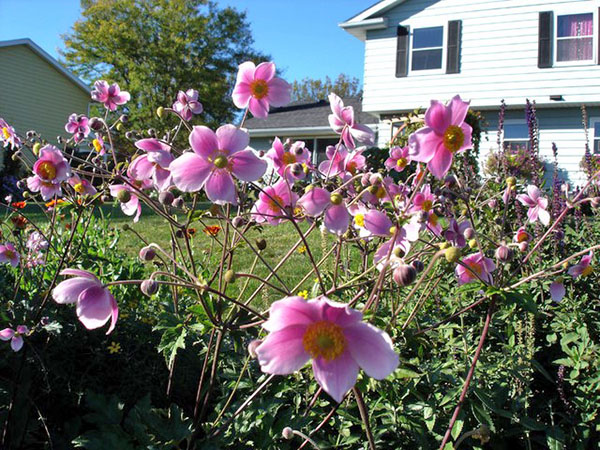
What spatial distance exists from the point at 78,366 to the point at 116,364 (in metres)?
0.17

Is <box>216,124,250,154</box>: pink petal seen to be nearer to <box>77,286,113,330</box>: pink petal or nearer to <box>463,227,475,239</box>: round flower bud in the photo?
<box>77,286,113,330</box>: pink petal

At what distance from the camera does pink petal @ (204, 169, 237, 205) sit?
1124 millimetres

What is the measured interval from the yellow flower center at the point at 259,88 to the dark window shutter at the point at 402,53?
14.2 m

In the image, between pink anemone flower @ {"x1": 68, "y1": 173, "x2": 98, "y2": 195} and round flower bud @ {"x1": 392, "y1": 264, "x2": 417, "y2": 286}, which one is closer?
round flower bud @ {"x1": 392, "y1": 264, "x2": 417, "y2": 286}

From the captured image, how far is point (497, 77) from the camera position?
14117mm

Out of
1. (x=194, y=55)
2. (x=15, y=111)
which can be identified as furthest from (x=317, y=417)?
(x=194, y=55)

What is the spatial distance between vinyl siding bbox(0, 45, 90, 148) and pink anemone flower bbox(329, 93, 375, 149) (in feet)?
66.0

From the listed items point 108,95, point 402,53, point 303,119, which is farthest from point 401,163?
point 303,119

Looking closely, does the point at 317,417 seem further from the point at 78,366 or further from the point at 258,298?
the point at 258,298

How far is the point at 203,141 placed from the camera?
1.11 m

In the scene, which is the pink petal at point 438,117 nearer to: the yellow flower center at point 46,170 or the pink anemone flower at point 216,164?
the pink anemone flower at point 216,164

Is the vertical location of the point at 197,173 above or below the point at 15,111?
below

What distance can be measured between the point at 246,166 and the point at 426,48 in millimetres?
14977

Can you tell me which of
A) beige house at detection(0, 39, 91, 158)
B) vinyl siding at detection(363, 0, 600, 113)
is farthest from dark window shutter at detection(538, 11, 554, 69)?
beige house at detection(0, 39, 91, 158)
